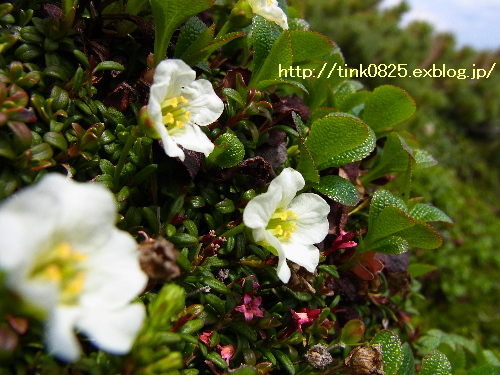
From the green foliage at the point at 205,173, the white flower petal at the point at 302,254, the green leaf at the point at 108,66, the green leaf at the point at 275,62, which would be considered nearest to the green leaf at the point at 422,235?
the green foliage at the point at 205,173

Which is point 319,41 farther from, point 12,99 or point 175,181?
point 12,99

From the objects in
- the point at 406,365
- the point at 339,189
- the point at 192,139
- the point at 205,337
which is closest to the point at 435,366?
the point at 406,365

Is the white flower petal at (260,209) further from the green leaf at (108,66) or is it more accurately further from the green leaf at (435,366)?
the green leaf at (435,366)

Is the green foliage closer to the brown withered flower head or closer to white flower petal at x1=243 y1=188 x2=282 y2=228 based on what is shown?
the brown withered flower head

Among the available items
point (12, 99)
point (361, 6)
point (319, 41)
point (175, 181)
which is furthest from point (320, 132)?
point (361, 6)

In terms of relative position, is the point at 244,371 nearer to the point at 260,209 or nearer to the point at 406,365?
the point at 260,209

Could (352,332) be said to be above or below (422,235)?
below
